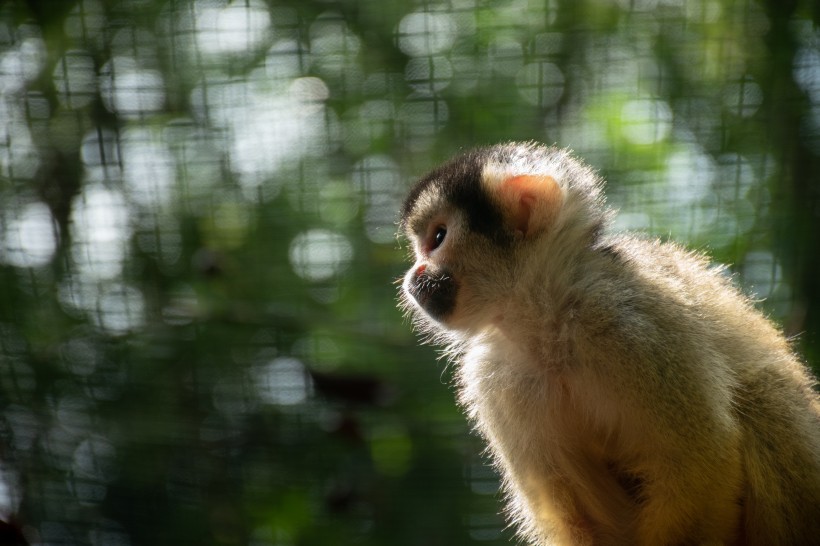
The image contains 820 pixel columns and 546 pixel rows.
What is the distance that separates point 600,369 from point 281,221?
7.64ft

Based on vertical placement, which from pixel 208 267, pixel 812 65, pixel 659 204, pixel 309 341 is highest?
pixel 812 65

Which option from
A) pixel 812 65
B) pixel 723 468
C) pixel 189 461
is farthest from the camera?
pixel 189 461

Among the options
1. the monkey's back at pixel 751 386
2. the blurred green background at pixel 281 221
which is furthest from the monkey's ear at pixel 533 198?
the blurred green background at pixel 281 221

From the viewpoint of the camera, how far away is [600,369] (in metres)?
1.60

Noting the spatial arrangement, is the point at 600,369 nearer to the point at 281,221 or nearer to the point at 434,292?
the point at 434,292

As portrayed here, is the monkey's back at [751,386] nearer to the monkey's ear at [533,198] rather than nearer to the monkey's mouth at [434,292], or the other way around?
the monkey's ear at [533,198]

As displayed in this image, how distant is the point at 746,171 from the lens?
3.43m

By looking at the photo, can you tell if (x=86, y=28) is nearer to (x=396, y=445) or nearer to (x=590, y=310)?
(x=396, y=445)

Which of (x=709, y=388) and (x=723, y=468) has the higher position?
(x=709, y=388)

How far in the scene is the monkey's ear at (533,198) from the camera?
1809 mm

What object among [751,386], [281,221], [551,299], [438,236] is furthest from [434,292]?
[281,221]

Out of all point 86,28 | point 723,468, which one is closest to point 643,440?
point 723,468

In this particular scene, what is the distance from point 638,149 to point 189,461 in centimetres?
237

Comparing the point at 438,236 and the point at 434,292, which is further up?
the point at 438,236
